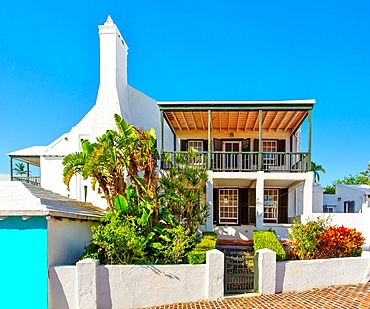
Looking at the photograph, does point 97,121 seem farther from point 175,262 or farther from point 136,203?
Result: point 175,262

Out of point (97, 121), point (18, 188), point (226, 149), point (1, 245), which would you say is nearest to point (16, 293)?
point (1, 245)

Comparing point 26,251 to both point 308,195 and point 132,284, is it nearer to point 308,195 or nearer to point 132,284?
point 132,284

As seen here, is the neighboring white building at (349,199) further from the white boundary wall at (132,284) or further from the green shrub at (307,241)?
the white boundary wall at (132,284)

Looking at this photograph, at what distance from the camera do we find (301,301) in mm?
6684

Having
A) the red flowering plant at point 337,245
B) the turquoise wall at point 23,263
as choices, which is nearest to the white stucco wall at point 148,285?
the turquoise wall at point 23,263

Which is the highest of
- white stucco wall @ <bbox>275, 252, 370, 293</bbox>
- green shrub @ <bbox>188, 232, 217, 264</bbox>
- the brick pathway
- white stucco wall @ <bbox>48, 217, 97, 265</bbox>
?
white stucco wall @ <bbox>48, 217, 97, 265</bbox>

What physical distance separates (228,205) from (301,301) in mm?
7951

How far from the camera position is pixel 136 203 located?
8.66 metres

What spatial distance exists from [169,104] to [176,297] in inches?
303

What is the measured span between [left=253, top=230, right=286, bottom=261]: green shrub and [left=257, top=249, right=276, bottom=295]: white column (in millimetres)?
589

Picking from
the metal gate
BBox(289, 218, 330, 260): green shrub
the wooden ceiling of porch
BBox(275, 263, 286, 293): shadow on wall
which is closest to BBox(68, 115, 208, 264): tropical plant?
the metal gate

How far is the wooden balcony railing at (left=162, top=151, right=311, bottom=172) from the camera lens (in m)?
11.3

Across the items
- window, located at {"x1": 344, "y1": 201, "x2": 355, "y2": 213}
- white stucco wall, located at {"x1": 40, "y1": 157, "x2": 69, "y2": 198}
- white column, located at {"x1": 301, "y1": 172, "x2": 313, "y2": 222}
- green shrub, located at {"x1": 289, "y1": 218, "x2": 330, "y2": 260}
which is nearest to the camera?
green shrub, located at {"x1": 289, "y1": 218, "x2": 330, "y2": 260}

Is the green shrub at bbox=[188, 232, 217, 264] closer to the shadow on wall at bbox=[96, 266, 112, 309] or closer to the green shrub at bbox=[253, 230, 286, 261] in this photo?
the green shrub at bbox=[253, 230, 286, 261]
